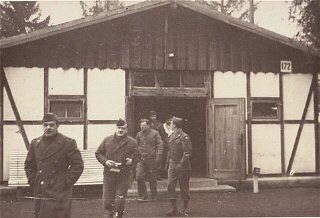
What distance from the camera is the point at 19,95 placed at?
1238 cm

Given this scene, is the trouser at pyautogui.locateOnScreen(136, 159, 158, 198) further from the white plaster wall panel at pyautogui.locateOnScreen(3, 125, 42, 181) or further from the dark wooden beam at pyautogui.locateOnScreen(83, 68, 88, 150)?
the white plaster wall panel at pyautogui.locateOnScreen(3, 125, 42, 181)

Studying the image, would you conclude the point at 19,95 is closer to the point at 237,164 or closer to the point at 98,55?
the point at 98,55

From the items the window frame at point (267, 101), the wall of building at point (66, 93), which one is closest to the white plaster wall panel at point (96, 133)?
the wall of building at point (66, 93)

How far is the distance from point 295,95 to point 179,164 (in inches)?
229

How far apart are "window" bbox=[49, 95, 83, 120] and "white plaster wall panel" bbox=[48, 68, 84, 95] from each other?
0.15 metres

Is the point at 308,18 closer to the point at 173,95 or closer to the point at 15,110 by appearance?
the point at 173,95

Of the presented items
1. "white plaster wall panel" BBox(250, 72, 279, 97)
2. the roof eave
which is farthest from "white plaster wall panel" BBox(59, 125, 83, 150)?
"white plaster wall panel" BBox(250, 72, 279, 97)

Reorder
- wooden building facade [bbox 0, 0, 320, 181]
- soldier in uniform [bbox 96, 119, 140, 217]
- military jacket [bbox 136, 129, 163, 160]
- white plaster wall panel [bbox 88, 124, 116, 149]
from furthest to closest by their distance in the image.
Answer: white plaster wall panel [bbox 88, 124, 116, 149] < wooden building facade [bbox 0, 0, 320, 181] < military jacket [bbox 136, 129, 163, 160] < soldier in uniform [bbox 96, 119, 140, 217]

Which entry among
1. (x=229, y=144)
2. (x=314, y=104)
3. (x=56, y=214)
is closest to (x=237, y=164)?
(x=229, y=144)

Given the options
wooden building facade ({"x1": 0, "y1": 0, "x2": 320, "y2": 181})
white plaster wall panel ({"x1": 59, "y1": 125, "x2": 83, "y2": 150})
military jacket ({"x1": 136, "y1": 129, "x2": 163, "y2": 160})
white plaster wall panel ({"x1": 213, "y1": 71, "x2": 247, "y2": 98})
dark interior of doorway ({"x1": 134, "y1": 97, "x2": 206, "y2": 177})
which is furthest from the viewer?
dark interior of doorway ({"x1": 134, "y1": 97, "x2": 206, "y2": 177})

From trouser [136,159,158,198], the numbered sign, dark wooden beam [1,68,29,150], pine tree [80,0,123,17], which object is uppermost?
pine tree [80,0,123,17]

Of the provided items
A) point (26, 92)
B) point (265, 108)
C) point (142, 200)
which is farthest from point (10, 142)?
point (265, 108)

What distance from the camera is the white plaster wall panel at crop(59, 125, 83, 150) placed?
41.6 ft

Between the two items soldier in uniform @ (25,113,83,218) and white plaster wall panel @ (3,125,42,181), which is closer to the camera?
soldier in uniform @ (25,113,83,218)
